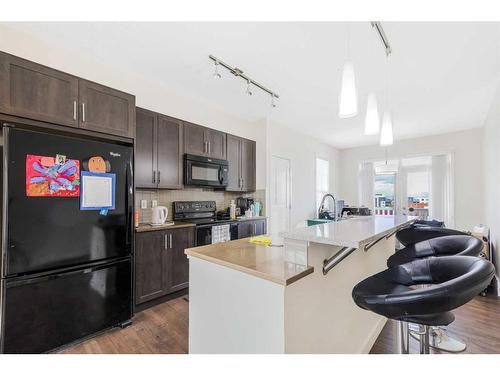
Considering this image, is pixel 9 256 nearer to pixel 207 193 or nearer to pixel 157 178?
pixel 157 178

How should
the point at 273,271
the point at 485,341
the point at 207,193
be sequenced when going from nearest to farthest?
the point at 273,271, the point at 485,341, the point at 207,193

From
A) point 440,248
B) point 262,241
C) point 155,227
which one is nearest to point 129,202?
point 155,227

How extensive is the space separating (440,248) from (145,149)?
2.95m

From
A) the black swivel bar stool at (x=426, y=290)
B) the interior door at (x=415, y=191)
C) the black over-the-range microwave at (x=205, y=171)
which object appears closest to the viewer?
the black swivel bar stool at (x=426, y=290)

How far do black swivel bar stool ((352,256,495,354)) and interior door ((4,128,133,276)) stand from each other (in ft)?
6.44

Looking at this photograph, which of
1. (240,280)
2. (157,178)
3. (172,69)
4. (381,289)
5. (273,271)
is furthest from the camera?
(157,178)

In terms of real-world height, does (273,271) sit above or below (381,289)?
above

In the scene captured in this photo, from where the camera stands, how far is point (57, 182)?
5.95ft

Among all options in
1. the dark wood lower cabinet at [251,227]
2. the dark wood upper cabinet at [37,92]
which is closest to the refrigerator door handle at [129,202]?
the dark wood upper cabinet at [37,92]

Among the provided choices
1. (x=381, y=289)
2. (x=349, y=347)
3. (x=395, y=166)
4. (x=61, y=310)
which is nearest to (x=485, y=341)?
(x=349, y=347)

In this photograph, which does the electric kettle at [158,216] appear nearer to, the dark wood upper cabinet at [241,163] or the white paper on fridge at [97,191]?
the white paper on fridge at [97,191]

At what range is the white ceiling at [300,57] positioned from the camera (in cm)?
197

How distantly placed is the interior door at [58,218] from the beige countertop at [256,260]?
987 mm
